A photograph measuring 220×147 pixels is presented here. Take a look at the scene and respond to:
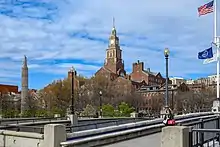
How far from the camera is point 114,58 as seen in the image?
625 feet

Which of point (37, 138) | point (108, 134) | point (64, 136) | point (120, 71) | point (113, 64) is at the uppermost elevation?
point (113, 64)

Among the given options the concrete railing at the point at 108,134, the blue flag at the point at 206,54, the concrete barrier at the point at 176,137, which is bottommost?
the concrete railing at the point at 108,134

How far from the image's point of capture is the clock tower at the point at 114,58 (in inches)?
7021

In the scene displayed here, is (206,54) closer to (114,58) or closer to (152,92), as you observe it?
(152,92)

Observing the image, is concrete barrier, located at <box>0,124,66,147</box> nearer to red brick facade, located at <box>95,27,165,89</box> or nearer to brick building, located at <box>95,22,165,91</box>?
brick building, located at <box>95,22,165,91</box>

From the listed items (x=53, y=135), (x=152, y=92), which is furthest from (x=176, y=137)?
(x=152, y=92)

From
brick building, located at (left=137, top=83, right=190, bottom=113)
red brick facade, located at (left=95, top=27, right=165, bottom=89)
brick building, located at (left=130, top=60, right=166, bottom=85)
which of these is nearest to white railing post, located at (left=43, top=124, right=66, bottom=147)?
brick building, located at (left=137, top=83, right=190, bottom=113)

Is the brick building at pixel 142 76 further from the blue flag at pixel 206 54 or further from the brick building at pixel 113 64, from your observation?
the blue flag at pixel 206 54

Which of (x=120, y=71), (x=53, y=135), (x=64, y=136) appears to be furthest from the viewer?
(x=120, y=71)

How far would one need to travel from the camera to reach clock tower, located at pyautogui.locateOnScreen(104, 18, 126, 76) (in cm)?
17832

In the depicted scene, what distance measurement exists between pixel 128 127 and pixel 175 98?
86959mm

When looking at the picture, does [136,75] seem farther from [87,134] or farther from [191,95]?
[87,134]

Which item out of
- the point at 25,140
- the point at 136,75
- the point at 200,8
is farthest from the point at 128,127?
the point at 136,75

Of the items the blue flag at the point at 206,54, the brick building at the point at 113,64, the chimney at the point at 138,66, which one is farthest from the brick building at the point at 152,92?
the blue flag at the point at 206,54
